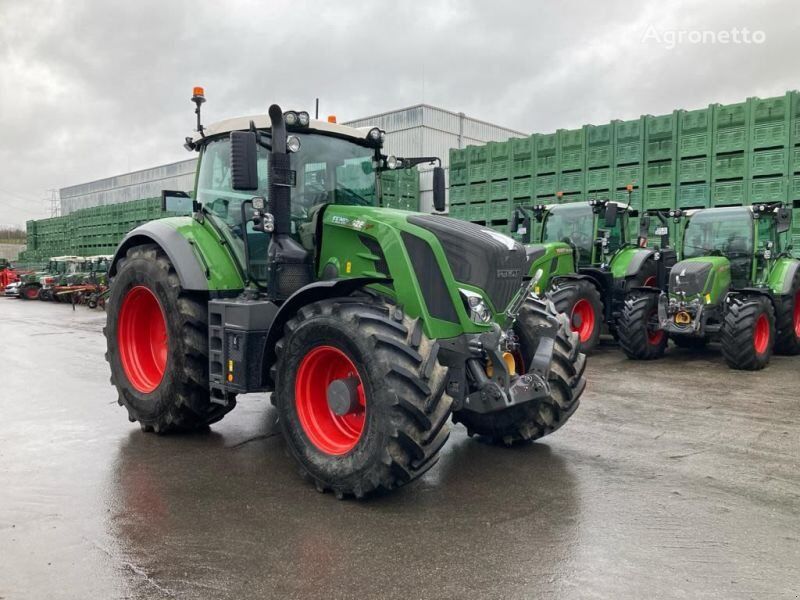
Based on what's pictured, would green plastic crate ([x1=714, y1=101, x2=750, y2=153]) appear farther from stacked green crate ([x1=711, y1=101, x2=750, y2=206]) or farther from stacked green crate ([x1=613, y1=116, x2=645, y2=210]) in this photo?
stacked green crate ([x1=613, y1=116, x2=645, y2=210])

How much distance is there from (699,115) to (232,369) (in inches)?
439

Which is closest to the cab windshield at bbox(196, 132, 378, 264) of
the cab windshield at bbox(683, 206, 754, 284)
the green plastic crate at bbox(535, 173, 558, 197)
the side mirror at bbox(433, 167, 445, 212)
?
the side mirror at bbox(433, 167, 445, 212)

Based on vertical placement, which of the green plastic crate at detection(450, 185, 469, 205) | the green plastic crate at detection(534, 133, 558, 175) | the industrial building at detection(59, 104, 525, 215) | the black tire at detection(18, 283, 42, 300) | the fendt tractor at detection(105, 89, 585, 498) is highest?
the industrial building at detection(59, 104, 525, 215)

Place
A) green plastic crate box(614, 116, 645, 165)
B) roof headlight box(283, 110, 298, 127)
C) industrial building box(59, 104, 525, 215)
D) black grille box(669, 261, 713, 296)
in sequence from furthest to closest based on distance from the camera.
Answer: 1. industrial building box(59, 104, 525, 215)
2. green plastic crate box(614, 116, 645, 165)
3. black grille box(669, 261, 713, 296)
4. roof headlight box(283, 110, 298, 127)

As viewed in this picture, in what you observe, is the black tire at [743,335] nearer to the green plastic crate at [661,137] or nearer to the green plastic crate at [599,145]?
the green plastic crate at [661,137]

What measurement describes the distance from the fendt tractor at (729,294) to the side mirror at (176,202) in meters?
6.79

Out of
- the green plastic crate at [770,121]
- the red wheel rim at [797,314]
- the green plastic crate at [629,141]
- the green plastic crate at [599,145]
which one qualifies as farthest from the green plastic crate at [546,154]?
the red wheel rim at [797,314]

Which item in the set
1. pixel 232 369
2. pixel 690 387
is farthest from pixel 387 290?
pixel 690 387

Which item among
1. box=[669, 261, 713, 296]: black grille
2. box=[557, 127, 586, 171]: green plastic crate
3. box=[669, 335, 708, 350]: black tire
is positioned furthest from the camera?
box=[557, 127, 586, 171]: green plastic crate

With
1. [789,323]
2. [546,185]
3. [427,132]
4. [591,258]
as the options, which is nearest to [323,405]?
[591,258]

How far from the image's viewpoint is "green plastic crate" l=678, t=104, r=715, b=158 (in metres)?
12.4

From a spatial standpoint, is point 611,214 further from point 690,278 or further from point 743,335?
point 743,335

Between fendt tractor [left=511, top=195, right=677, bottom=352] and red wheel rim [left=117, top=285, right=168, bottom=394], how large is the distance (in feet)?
19.4

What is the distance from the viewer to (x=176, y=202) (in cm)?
630
